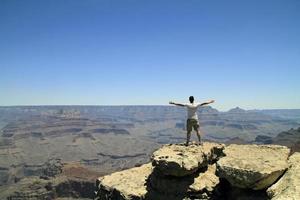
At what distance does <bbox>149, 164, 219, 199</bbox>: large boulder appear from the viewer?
15688mm

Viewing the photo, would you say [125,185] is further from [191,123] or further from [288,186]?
[288,186]

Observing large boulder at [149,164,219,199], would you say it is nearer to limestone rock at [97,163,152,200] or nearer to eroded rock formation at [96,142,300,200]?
eroded rock formation at [96,142,300,200]

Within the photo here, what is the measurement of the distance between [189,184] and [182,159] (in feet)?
4.08

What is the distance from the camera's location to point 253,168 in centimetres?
1355

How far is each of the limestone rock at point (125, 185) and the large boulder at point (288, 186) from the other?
22.0 feet

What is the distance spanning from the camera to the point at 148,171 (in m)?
20.7

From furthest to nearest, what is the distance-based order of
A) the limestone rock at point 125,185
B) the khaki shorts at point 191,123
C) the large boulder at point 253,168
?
1. the khaki shorts at point 191,123
2. the limestone rock at point 125,185
3. the large boulder at point 253,168

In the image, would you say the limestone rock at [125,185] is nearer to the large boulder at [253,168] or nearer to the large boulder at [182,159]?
the large boulder at [182,159]

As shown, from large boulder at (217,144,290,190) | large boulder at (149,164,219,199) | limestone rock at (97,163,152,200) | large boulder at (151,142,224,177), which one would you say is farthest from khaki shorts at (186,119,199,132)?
limestone rock at (97,163,152,200)

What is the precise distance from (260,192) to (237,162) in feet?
4.81

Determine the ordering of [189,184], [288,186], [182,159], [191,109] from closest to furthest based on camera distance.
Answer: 1. [288,186]
2. [182,159]
3. [189,184]
4. [191,109]

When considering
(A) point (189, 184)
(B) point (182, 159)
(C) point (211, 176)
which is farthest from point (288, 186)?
(B) point (182, 159)

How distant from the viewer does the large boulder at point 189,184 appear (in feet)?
51.5

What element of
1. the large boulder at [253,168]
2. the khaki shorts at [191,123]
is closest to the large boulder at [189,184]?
the large boulder at [253,168]
